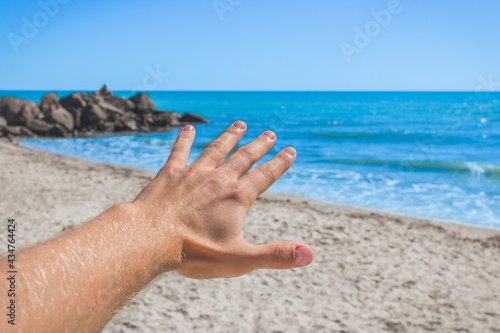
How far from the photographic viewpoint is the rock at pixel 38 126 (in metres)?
21.4

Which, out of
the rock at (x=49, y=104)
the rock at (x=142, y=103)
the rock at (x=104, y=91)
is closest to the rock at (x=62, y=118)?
the rock at (x=49, y=104)

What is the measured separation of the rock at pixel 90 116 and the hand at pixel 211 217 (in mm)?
25042

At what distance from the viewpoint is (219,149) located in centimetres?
154

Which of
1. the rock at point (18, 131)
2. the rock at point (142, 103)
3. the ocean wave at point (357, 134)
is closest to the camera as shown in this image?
the rock at point (18, 131)

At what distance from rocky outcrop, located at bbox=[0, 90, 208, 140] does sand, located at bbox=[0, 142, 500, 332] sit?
15228 mm

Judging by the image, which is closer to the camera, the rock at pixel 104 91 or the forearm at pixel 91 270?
the forearm at pixel 91 270

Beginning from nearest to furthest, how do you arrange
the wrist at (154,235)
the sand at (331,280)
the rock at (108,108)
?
the wrist at (154,235) < the sand at (331,280) < the rock at (108,108)

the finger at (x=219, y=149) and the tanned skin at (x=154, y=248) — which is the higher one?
the finger at (x=219, y=149)

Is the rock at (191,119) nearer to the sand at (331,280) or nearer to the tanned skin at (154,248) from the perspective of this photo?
the sand at (331,280)

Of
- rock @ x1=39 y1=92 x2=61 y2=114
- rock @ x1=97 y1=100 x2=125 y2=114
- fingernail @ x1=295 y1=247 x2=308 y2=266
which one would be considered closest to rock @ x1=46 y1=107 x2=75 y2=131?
rock @ x1=39 y1=92 x2=61 y2=114

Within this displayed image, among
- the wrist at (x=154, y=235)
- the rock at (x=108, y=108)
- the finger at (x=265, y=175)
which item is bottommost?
the rock at (x=108, y=108)

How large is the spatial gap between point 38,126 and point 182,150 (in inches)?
899

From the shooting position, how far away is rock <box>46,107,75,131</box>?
22.3m

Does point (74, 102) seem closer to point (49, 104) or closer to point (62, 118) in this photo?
point (49, 104)
